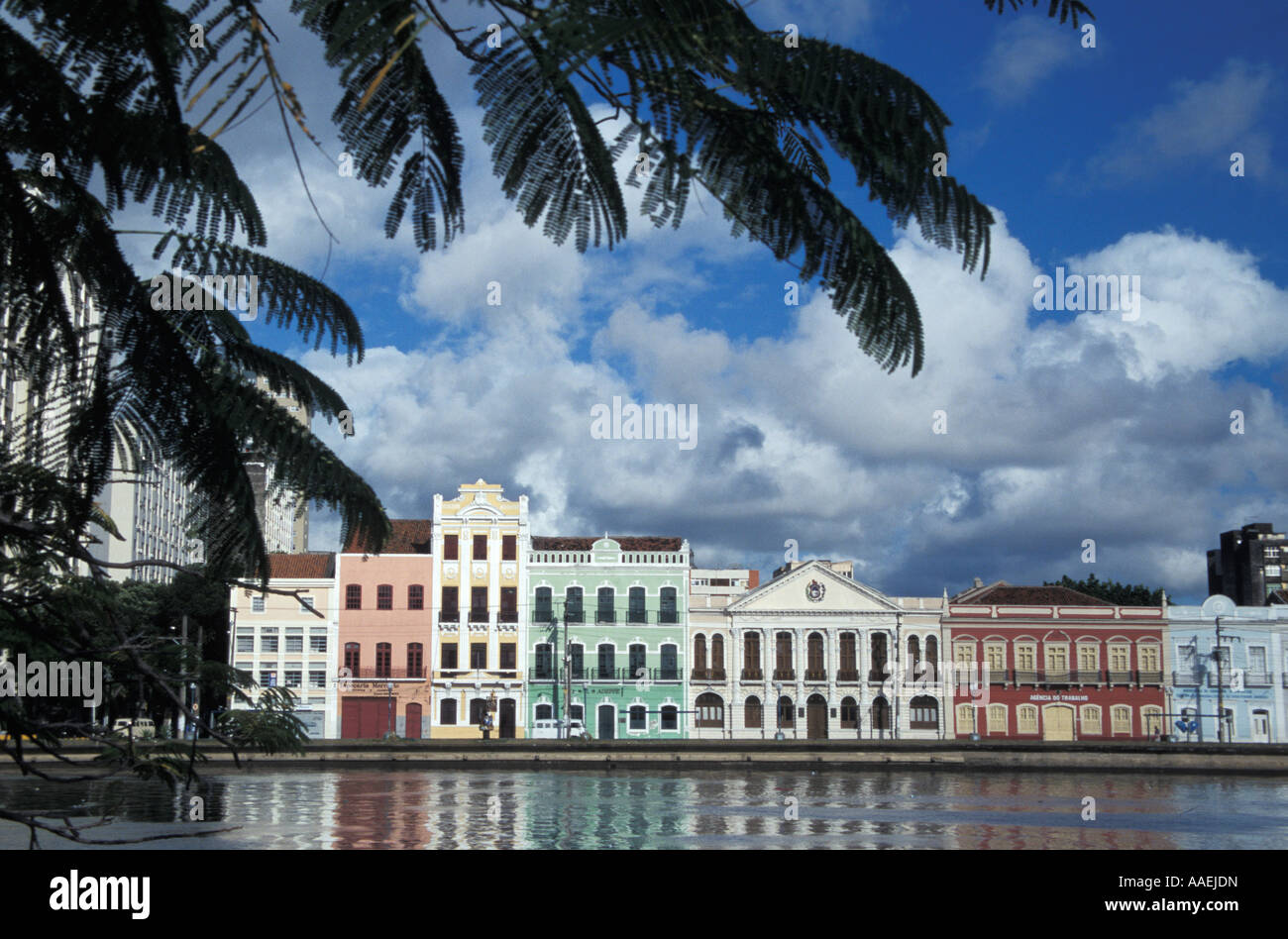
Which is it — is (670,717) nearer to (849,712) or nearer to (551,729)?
(551,729)

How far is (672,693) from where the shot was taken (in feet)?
187

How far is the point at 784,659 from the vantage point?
5750 centimetres

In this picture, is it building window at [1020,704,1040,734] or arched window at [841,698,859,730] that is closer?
building window at [1020,704,1040,734]

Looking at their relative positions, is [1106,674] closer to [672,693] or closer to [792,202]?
[672,693]

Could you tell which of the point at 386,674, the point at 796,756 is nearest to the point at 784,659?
the point at 796,756

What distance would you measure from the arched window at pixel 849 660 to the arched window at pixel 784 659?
219cm

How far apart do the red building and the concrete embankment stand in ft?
21.6

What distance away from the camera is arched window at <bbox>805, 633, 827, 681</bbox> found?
57.3 meters

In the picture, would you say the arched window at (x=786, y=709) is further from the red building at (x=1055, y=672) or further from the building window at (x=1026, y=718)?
the building window at (x=1026, y=718)

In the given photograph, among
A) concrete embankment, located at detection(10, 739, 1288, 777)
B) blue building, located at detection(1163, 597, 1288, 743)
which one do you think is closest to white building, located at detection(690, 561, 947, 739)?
concrete embankment, located at detection(10, 739, 1288, 777)

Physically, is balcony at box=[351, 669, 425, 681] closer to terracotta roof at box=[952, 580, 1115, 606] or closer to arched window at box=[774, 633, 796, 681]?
arched window at box=[774, 633, 796, 681]

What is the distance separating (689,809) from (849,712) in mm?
25236

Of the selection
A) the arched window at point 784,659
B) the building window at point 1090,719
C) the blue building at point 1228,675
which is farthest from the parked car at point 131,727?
the blue building at point 1228,675
